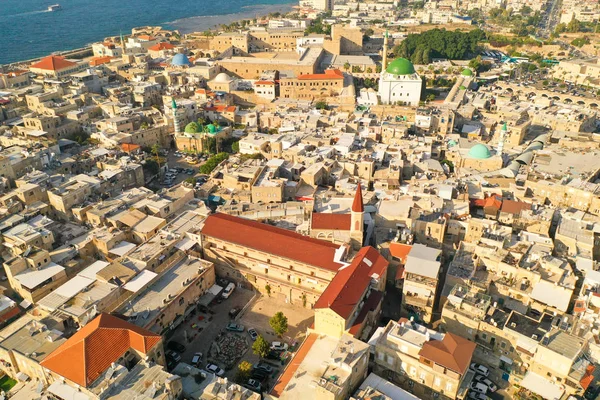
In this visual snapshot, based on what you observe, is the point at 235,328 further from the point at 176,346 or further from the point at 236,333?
the point at 176,346

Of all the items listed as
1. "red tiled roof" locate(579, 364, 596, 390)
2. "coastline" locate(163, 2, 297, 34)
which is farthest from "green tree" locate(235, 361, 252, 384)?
"coastline" locate(163, 2, 297, 34)

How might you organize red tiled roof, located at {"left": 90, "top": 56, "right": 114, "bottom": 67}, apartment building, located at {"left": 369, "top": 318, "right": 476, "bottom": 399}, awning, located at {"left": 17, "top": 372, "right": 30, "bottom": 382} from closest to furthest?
apartment building, located at {"left": 369, "top": 318, "right": 476, "bottom": 399}, awning, located at {"left": 17, "top": 372, "right": 30, "bottom": 382}, red tiled roof, located at {"left": 90, "top": 56, "right": 114, "bottom": 67}

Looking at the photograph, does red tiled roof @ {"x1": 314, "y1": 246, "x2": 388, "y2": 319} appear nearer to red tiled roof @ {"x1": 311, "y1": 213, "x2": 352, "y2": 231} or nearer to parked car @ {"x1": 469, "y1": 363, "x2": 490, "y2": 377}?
red tiled roof @ {"x1": 311, "y1": 213, "x2": 352, "y2": 231}

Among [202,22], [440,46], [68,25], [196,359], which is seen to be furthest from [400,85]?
[68,25]

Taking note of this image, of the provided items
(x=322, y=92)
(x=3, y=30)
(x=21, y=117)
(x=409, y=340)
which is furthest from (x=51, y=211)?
(x=3, y=30)

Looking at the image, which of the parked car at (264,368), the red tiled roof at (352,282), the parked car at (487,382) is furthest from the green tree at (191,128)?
the parked car at (487,382)

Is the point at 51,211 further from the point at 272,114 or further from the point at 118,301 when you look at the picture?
the point at 272,114
